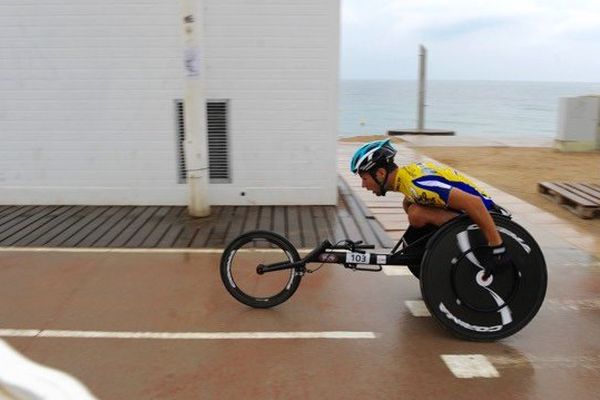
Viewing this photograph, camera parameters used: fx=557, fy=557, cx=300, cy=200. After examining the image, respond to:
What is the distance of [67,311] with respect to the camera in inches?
195

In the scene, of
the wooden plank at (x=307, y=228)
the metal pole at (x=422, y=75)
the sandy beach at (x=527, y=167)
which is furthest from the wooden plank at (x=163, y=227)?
the metal pole at (x=422, y=75)

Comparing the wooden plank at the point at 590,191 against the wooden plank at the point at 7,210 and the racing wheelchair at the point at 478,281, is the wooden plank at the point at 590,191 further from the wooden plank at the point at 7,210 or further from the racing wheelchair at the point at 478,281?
the wooden plank at the point at 7,210

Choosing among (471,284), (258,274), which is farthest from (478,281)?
(258,274)

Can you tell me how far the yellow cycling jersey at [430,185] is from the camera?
439 centimetres

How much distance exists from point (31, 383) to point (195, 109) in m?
6.20

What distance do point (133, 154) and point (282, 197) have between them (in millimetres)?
2398

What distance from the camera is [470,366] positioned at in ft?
13.2

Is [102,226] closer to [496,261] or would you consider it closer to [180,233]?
[180,233]

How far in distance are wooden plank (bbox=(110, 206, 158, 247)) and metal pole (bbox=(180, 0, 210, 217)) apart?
2.20 feet

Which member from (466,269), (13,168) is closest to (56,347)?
(466,269)

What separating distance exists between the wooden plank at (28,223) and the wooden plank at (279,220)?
10.6 feet

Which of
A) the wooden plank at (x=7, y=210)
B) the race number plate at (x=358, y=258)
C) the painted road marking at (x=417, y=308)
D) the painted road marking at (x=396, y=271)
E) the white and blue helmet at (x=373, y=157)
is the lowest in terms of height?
the painted road marking at (x=417, y=308)

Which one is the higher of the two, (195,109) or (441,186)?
(195,109)

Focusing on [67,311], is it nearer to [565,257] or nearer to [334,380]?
[334,380]
